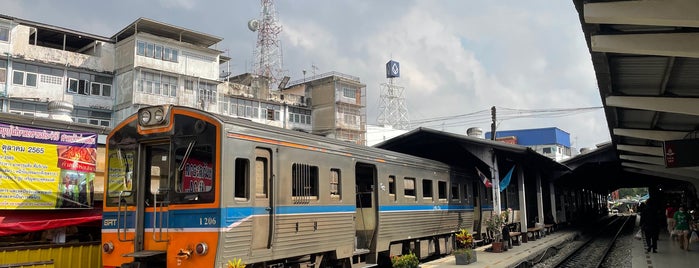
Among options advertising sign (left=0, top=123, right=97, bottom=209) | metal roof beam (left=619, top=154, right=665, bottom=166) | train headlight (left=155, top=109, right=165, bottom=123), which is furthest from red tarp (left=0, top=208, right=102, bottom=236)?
metal roof beam (left=619, top=154, right=665, bottom=166)

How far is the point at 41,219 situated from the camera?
31.2ft

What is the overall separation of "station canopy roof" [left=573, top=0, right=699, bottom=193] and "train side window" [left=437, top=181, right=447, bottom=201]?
474 centimetres

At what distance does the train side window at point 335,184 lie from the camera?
970 centimetres

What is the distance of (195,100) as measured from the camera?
37.0m

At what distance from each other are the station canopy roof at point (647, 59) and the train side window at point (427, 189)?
4.78 m

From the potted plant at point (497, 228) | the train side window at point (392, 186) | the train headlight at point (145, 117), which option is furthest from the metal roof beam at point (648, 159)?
the train headlight at point (145, 117)

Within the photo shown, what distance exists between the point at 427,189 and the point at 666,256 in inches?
277

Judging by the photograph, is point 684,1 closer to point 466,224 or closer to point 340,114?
point 466,224

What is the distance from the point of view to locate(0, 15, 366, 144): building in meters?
30.1

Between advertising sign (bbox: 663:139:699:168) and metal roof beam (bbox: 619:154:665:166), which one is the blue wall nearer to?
metal roof beam (bbox: 619:154:665:166)

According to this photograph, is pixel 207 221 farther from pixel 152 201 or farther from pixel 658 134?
pixel 658 134

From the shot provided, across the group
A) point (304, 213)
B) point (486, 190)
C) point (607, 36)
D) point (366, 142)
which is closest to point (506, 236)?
point (486, 190)

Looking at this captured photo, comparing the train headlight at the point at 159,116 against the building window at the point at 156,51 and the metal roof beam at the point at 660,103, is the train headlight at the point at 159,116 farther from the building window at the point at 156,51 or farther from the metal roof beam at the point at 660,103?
the building window at the point at 156,51

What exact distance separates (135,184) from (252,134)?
6.59ft
